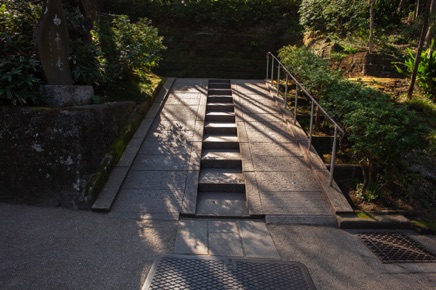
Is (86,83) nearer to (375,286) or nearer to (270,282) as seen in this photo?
(270,282)

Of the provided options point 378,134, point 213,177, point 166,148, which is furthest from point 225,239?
point 166,148

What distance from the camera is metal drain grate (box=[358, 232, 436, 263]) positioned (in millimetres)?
3389

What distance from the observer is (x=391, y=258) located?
3389 mm

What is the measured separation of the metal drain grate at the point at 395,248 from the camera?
339 centimetres

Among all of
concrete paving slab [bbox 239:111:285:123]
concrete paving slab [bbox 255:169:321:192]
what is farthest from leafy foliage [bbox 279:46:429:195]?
concrete paving slab [bbox 239:111:285:123]

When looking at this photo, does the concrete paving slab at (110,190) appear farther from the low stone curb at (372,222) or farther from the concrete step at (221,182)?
the low stone curb at (372,222)

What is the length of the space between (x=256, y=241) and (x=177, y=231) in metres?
0.87

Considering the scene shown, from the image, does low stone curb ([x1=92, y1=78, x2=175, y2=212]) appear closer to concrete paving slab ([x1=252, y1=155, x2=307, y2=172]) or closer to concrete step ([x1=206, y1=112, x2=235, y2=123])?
concrete step ([x1=206, y1=112, x2=235, y2=123])

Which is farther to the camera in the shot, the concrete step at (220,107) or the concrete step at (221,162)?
the concrete step at (220,107)

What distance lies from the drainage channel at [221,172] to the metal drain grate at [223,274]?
3.12 ft

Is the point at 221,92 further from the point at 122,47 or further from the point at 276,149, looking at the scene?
the point at 276,149

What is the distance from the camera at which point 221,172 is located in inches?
201

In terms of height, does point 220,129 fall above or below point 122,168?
above

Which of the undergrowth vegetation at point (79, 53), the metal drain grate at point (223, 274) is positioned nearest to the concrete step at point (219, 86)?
the undergrowth vegetation at point (79, 53)
